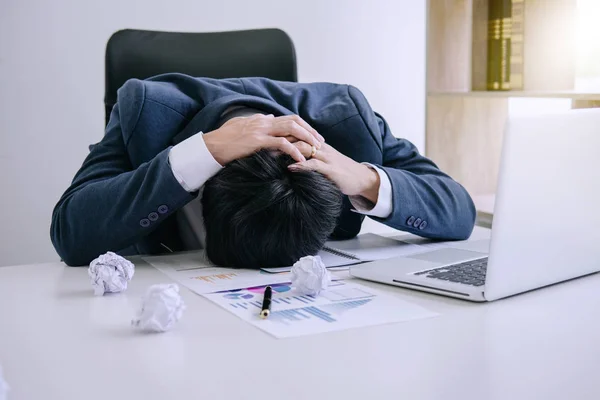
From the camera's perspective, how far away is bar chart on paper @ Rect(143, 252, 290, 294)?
1208mm

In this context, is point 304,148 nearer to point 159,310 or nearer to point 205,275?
point 205,275

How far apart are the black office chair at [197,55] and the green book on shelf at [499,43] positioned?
2.67 ft

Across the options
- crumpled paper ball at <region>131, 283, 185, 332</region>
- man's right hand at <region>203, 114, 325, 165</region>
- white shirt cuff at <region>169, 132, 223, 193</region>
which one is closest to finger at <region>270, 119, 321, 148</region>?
man's right hand at <region>203, 114, 325, 165</region>

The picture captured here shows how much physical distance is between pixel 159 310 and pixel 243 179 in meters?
0.37

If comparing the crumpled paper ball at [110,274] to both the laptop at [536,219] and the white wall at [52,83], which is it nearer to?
the laptop at [536,219]

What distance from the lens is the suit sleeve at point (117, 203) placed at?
136 centimetres

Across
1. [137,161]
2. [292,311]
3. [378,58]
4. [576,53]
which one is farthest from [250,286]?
[378,58]

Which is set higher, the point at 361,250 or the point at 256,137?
the point at 256,137

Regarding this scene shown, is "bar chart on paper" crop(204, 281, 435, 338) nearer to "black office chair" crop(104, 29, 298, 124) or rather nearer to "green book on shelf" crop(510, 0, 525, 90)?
"black office chair" crop(104, 29, 298, 124)

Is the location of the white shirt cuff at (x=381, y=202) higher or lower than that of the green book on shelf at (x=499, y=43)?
lower

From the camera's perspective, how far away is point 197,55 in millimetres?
1957

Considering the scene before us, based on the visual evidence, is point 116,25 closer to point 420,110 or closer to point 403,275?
point 420,110

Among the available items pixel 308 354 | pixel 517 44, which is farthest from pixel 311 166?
pixel 517 44

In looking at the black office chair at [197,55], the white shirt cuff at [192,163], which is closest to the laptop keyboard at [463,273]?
the white shirt cuff at [192,163]
